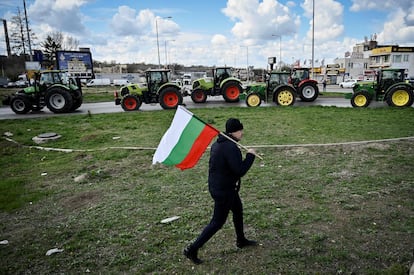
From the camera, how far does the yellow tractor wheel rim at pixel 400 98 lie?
15273 mm

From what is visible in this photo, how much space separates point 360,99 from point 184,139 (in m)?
15.1

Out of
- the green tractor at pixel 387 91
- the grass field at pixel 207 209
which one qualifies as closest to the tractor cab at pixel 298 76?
the green tractor at pixel 387 91

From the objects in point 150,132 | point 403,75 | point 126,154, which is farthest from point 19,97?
point 403,75

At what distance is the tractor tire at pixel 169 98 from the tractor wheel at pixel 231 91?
11.7ft

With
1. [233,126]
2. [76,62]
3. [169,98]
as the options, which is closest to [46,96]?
[169,98]

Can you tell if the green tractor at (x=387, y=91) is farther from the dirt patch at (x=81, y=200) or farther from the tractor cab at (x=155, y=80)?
the dirt patch at (x=81, y=200)

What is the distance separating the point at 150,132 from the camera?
35.6 feet

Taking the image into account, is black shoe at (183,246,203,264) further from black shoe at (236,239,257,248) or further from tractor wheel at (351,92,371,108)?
tractor wheel at (351,92,371,108)

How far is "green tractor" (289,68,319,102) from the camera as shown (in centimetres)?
1894

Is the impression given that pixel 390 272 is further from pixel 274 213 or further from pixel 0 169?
pixel 0 169

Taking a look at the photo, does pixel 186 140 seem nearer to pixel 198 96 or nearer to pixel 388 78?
pixel 388 78

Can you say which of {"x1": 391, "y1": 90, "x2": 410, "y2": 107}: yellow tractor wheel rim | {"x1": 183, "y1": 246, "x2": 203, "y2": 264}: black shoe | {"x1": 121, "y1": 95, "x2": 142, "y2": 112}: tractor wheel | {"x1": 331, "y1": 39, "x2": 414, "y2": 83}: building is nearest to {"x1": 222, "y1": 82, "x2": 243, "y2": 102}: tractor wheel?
{"x1": 121, "y1": 95, "x2": 142, "y2": 112}: tractor wheel

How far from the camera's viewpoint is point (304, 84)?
743 inches

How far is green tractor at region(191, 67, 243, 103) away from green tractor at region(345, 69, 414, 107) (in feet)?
22.4
